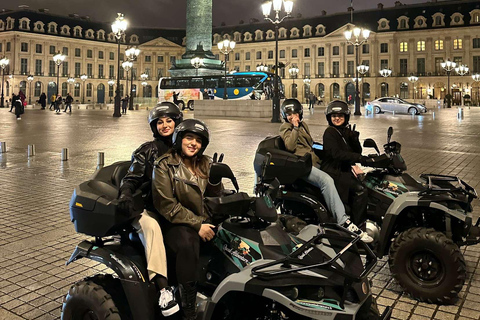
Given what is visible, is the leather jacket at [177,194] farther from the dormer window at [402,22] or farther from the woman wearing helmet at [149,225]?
the dormer window at [402,22]

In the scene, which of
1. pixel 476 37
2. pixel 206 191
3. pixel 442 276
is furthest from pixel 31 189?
pixel 476 37

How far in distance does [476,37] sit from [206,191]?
77.7m

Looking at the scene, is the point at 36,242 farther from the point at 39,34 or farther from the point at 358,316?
the point at 39,34

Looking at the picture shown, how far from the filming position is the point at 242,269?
2352 mm

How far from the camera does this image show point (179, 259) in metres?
2.49

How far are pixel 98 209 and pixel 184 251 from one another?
20.6 inches

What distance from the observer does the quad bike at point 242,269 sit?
6.91 feet

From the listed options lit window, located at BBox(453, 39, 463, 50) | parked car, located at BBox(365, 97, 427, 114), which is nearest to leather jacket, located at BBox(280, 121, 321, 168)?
parked car, located at BBox(365, 97, 427, 114)

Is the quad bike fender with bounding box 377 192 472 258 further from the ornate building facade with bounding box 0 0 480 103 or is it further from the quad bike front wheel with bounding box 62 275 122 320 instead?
the ornate building facade with bounding box 0 0 480 103

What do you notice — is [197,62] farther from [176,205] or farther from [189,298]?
[189,298]

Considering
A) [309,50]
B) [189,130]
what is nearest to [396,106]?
[189,130]

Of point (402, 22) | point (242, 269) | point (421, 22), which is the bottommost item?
point (242, 269)

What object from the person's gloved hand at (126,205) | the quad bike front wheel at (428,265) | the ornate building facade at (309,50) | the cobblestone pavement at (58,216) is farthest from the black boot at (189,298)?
the ornate building facade at (309,50)

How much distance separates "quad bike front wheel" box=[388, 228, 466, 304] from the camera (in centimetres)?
333
